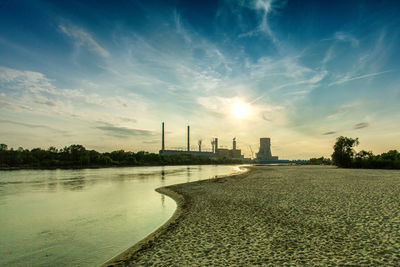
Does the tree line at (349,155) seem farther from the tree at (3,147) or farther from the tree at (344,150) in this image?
the tree at (3,147)

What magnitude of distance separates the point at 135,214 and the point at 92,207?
6444 mm

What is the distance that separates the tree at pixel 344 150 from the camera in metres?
87.5

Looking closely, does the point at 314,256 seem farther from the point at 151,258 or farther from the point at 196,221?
the point at 196,221

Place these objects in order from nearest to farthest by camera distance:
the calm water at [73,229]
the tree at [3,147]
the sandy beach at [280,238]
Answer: the sandy beach at [280,238], the calm water at [73,229], the tree at [3,147]

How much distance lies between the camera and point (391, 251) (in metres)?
8.99

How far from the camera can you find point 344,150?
88.7m

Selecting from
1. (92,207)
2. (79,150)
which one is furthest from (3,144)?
(92,207)

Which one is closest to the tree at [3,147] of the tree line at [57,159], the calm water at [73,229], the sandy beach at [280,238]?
the tree line at [57,159]

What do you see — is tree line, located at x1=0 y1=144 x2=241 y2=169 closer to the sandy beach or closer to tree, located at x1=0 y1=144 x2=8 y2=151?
tree, located at x1=0 y1=144 x2=8 y2=151

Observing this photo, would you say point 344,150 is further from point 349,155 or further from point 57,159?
point 57,159

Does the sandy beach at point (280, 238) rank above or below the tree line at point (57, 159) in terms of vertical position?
below

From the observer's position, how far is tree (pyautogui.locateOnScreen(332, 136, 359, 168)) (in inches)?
3445

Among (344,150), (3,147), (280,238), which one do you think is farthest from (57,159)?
(280,238)

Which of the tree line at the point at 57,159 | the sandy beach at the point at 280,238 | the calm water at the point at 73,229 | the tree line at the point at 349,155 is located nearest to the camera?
the sandy beach at the point at 280,238
